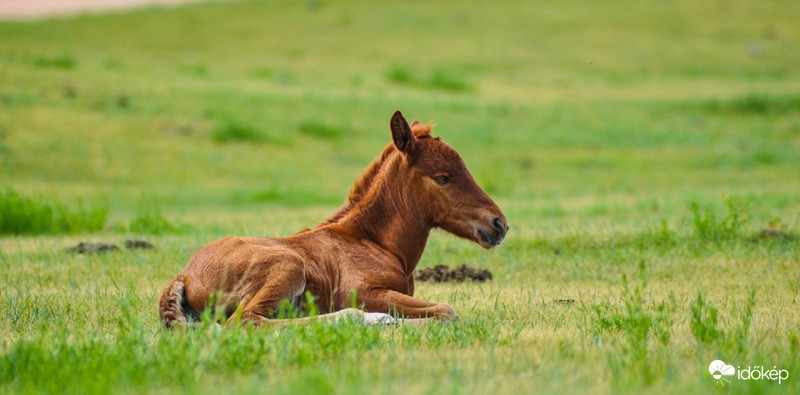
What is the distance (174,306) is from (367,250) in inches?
67.2

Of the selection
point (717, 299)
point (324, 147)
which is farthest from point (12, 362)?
point (324, 147)

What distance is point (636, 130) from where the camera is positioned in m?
31.8

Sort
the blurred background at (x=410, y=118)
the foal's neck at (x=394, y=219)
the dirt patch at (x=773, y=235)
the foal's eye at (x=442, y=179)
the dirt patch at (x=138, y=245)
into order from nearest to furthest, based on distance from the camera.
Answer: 1. the foal's eye at (x=442, y=179)
2. the foal's neck at (x=394, y=219)
3. the dirt patch at (x=773, y=235)
4. the dirt patch at (x=138, y=245)
5. the blurred background at (x=410, y=118)

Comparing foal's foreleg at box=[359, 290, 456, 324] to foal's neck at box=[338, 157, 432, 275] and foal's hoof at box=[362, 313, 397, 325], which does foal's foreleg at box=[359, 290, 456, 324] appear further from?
foal's neck at box=[338, 157, 432, 275]

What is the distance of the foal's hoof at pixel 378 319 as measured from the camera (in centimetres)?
726

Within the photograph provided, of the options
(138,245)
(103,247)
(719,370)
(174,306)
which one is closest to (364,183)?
(174,306)

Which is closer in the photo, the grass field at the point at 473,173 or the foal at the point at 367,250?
the grass field at the point at 473,173

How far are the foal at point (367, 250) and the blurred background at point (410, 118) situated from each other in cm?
702

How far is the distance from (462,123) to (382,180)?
943 inches

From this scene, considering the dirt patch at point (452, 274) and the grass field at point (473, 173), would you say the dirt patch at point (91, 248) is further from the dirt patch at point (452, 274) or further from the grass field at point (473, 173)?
the dirt patch at point (452, 274)

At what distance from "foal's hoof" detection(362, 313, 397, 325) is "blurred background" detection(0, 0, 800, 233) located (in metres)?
8.13

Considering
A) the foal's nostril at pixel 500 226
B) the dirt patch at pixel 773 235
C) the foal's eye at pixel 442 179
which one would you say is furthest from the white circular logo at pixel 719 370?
the dirt patch at pixel 773 235

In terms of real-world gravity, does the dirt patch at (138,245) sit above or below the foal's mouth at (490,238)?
below

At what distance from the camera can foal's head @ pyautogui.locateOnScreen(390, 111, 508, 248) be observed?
26.3ft
